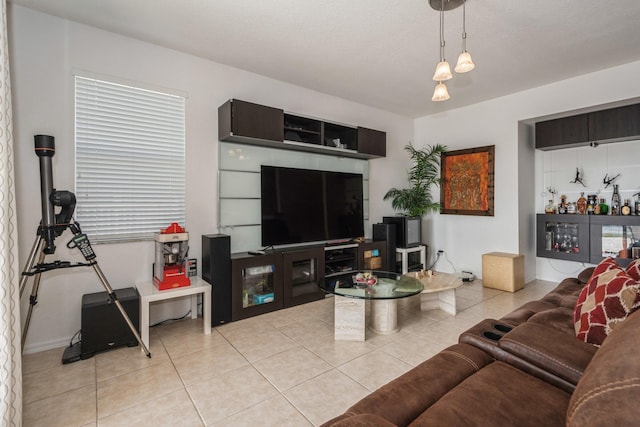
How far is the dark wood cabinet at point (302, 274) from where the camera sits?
3.48m

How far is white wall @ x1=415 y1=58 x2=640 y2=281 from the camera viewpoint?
3947 mm

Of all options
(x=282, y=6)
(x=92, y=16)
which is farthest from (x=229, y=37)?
(x=92, y=16)

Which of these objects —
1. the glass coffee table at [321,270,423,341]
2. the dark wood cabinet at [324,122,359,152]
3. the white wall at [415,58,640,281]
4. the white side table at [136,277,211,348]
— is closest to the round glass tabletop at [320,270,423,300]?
the glass coffee table at [321,270,423,341]

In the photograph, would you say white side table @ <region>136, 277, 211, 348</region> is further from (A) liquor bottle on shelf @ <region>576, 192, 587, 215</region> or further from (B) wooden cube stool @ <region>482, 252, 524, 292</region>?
(A) liquor bottle on shelf @ <region>576, 192, 587, 215</region>

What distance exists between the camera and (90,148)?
272cm

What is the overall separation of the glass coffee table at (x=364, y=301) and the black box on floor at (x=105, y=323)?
1.60 meters

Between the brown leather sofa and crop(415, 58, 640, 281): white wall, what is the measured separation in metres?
3.49

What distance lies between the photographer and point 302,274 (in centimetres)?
368

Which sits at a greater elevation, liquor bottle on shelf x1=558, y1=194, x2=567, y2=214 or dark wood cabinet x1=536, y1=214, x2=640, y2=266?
liquor bottle on shelf x1=558, y1=194, x2=567, y2=214

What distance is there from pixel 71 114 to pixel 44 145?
0.66 metres

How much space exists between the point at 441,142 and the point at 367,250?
2362 mm

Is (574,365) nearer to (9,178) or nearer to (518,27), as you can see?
(9,178)

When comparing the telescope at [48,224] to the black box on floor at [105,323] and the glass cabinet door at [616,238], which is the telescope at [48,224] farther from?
the glass cabinet door at [616,238]

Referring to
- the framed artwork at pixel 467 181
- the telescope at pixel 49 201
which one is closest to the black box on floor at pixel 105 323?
the telescope at pixel 49 201
